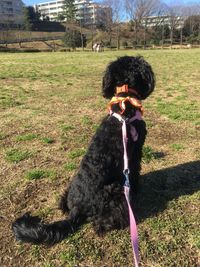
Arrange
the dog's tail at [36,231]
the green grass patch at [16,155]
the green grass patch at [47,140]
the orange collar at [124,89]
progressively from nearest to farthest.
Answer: the dog's tail at [36,231], the orange collar at [124,89], the green grass patch at [16,155], the green grass patch at [47,140]

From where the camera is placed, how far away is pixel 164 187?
14.0 feet

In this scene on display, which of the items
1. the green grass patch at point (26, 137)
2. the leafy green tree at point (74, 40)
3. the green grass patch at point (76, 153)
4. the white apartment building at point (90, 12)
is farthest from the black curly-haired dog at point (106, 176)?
the white apartment building at point (90, 12)

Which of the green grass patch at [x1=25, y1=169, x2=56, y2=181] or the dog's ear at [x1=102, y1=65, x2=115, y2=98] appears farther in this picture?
the green grass patch at [x1=25, y1=169, x2=56, y2=181]

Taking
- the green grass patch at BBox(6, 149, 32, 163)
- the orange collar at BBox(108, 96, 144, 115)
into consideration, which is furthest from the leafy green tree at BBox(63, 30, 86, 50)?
the orange collar at BBox(108, 96, 144, 115)

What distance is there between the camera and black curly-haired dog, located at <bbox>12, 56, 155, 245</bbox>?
3.38 metres

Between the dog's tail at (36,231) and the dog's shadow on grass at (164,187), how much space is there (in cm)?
90

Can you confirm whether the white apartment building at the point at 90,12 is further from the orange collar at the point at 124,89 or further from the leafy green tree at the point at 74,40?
the orange collar at the point at 124,89

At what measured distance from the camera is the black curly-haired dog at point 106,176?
3.38m

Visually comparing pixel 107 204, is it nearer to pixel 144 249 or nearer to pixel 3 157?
pixel 144 249

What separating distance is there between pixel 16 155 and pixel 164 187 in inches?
94.5

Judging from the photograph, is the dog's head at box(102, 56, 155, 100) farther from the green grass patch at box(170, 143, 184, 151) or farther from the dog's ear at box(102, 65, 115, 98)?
the green grass patch at box(170, 143, 184, 151)

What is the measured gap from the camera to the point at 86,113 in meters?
7.91

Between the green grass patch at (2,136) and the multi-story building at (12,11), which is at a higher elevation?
the multi-story building at (12,11)

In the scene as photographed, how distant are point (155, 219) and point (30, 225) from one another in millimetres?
1323
